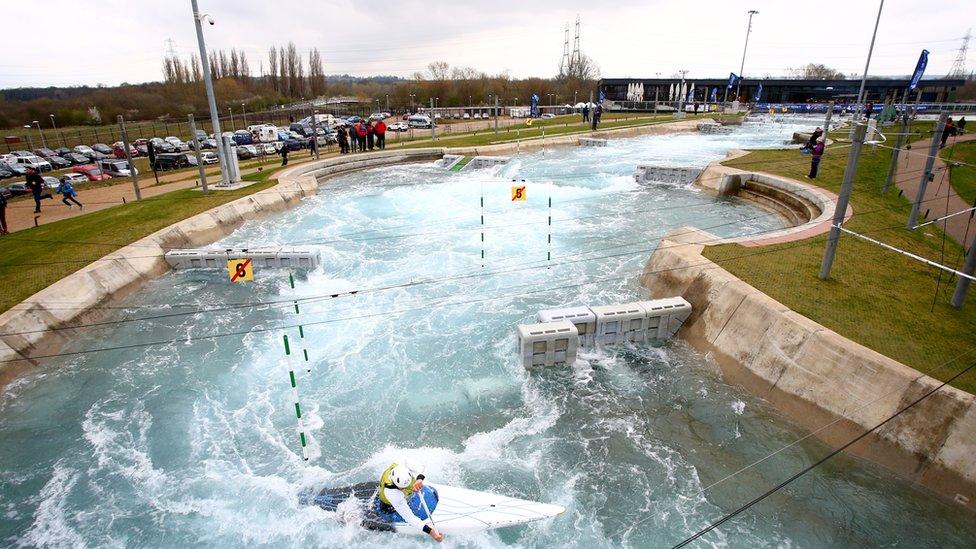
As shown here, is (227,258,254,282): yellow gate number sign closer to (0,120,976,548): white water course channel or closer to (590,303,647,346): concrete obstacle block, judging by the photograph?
(0,120,976,548): white water course channel

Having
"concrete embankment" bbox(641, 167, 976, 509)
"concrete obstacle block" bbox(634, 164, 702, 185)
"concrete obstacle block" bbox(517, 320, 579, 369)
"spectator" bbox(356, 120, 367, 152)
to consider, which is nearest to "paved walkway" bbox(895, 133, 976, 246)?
"concrete embankment" bbox(641, 167, 976, 509)

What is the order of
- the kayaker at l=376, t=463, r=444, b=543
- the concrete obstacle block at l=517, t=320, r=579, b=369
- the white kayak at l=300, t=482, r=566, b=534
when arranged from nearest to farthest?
the kayaker at l=376, t=463, r=444, b=543 < the white kayak at l=300, t=482, r=566, b=534 < the concrete obstacle block at l=517, t=320, r=579, b=369

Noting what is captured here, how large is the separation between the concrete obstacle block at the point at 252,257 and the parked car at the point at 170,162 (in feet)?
65.2

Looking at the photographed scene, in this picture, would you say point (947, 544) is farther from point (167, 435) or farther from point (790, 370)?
point (167, 435)

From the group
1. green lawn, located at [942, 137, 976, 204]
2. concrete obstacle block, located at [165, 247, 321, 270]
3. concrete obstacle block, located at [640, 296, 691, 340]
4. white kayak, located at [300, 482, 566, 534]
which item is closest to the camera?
white kayak, located at [300, 482, 566, 534]

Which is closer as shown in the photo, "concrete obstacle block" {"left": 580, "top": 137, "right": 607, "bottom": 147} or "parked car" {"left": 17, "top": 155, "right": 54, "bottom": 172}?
"parked car" {"left": 17, "top": 155, "right": 54, "bottom": 172}

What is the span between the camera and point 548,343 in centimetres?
1026

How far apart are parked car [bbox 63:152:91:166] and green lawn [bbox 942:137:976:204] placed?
49332 millimetres

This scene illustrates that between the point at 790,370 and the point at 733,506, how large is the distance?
117 inches

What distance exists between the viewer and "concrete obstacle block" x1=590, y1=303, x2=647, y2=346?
10.8 metres

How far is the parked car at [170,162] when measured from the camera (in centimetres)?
3128

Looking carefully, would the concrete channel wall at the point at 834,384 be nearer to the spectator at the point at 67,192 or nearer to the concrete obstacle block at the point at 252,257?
the concrete obstacle block at the point at 252,257

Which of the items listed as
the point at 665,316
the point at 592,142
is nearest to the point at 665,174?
the point at 592,142

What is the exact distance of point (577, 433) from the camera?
8680 millimetres
